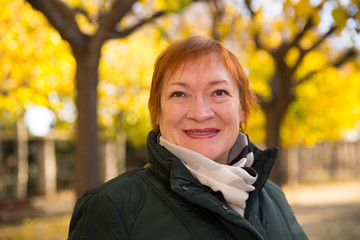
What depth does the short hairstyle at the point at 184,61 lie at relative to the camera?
6.25 feet

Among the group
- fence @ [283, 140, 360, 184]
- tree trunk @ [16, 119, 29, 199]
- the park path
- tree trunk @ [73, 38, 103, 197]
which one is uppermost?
tree trunk @ [73, 38, 103, 197]

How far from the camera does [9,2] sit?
29.3 feet

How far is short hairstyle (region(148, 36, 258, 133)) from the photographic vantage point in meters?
1.90

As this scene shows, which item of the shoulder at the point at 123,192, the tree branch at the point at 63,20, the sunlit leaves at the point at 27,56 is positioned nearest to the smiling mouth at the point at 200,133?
the shoulder at the point at 123,192

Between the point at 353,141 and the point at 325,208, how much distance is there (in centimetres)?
2207

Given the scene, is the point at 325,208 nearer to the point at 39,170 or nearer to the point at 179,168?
the point at 39,170

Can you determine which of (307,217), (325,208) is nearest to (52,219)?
(307,217)

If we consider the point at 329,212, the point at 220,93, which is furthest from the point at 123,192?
the point at 329,212

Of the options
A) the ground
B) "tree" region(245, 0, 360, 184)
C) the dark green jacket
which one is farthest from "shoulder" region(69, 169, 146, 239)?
"tree" region(245, 0, 360, 184)

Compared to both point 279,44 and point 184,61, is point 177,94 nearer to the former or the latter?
point 184,61

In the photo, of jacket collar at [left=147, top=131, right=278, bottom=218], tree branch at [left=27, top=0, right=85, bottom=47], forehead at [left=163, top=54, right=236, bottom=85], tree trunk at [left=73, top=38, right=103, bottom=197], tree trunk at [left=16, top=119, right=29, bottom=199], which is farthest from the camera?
tree trunk at [left=16, top=119, right=29, bottom=199]

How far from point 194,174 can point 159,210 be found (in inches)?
8.9

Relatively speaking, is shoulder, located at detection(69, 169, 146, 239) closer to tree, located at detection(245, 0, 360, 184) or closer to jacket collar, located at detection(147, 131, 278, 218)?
jacket collar, located at detection(147, 131, 278, 218)

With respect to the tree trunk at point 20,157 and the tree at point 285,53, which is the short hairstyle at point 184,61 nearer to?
the tree at point 285,53
